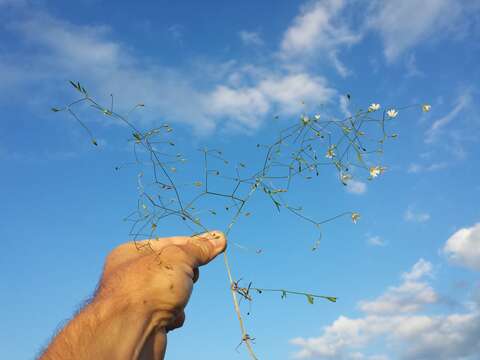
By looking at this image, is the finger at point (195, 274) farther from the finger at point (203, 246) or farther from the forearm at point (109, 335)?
the forearm at point (109, 335)

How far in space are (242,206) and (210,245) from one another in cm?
64

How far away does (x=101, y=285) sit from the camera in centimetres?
380

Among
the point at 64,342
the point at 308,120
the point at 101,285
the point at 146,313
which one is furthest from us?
the point at 308,120

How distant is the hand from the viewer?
3045mm

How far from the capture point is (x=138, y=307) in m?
3.33

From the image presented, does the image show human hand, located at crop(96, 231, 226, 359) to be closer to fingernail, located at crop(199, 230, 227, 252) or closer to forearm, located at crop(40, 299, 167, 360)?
forearm, located at crop(40, 299, 167, 360)

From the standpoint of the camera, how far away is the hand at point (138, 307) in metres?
3.05

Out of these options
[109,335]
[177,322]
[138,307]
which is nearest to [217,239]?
[177,322]

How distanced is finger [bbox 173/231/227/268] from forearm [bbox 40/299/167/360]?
0.58m

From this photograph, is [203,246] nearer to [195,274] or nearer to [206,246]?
[206,246]

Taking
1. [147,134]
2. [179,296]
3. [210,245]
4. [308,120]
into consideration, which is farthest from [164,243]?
[308,120]

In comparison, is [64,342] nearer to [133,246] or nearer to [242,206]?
[133,246]

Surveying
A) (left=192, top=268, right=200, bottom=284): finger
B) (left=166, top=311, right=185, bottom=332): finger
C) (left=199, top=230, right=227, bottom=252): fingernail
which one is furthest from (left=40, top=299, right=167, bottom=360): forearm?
(left=199, top=230, right=227, bottom=252): fingernail

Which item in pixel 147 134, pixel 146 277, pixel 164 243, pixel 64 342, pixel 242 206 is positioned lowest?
pixel 64 342
